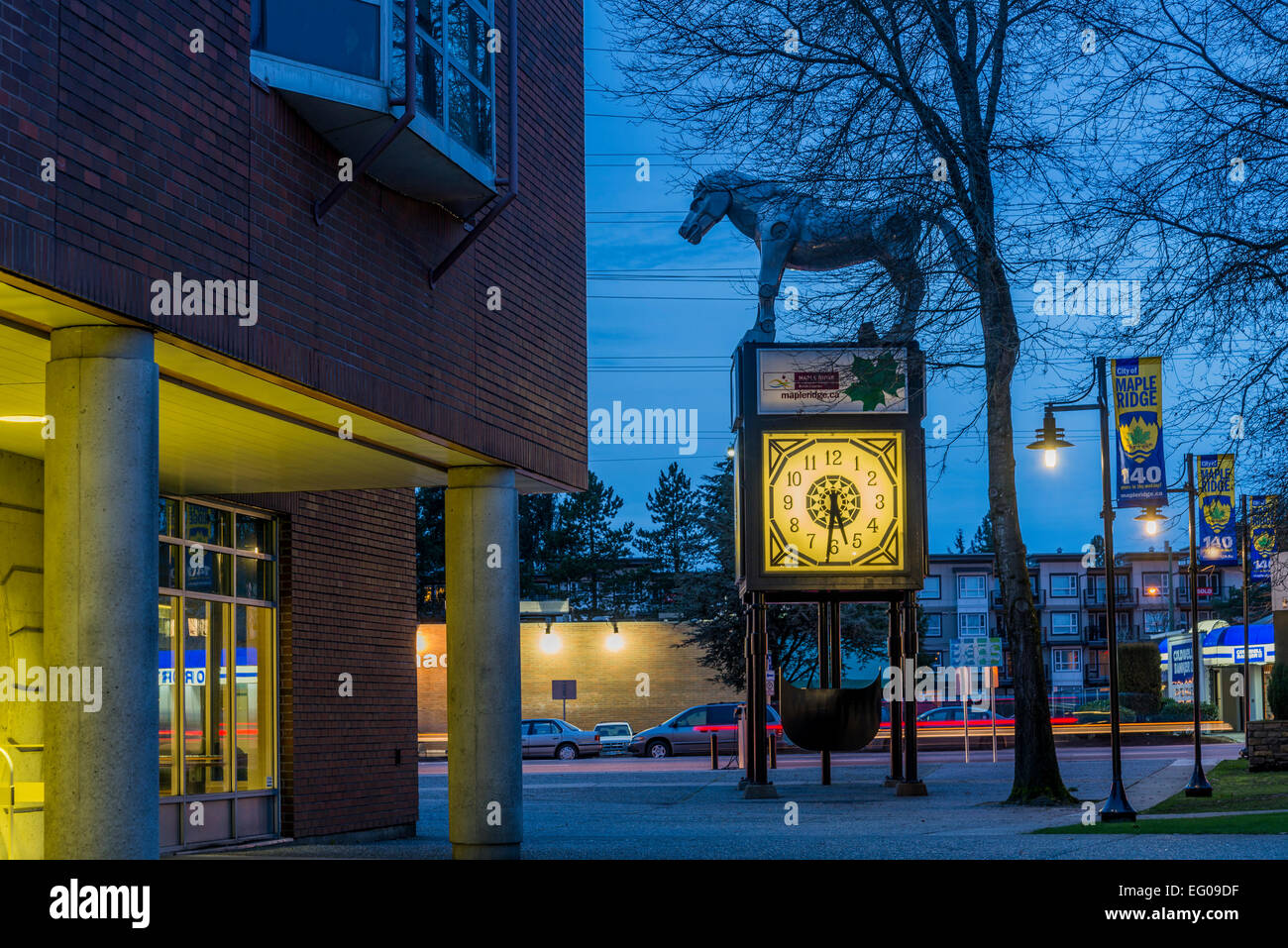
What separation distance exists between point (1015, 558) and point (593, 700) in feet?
125

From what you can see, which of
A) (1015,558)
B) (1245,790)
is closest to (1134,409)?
(1015,558)

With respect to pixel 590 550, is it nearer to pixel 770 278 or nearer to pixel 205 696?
pixel 770 278

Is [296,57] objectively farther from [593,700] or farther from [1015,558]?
[593,700]

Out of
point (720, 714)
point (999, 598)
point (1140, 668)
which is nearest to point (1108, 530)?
point (720, 714)

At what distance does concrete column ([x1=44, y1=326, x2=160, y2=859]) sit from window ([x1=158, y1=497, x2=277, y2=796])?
6867 millimetres

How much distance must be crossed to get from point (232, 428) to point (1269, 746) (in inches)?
879

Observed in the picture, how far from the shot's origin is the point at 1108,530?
65.0 feet

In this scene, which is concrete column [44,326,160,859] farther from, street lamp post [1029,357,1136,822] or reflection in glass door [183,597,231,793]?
street lamp post [1029,357,1136,822]
